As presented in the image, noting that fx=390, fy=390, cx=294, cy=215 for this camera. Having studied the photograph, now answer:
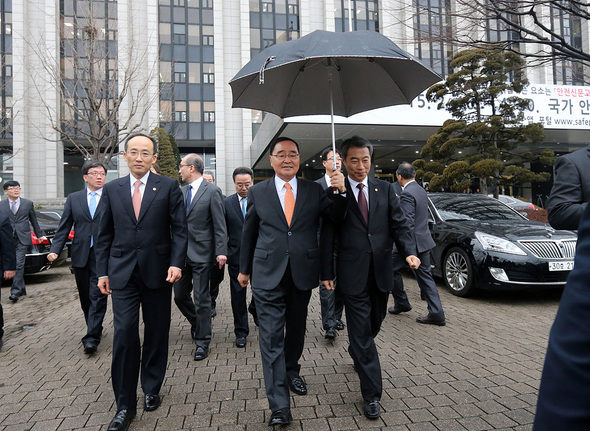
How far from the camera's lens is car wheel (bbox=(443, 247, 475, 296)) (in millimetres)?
6102

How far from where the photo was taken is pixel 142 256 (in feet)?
9.78

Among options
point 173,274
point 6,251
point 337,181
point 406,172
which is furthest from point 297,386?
point 6,251

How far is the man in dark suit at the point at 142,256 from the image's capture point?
2941mm

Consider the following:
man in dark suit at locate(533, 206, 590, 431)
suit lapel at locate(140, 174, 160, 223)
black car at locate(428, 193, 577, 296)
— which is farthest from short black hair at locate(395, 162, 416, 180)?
man in dark suit at locate(533, 206, 590, 431)

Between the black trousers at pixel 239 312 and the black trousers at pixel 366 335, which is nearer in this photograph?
the black trousers at pixel 366 335

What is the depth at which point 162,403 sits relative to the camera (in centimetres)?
307

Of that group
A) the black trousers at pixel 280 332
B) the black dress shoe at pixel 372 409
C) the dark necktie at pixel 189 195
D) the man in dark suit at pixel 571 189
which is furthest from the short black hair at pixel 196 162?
the man in dark suit at pixel 571 189

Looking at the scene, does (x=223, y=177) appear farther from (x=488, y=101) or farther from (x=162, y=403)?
(x=162, y=403)

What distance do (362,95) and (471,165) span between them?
45.2ft

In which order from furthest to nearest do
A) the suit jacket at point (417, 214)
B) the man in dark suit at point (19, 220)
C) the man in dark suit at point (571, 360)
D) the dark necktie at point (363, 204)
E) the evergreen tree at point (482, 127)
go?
the evergreen tree at point (482, 127)
the man in dark suit at point (19, 220)
the suit jacket at point (417, 214)
the dark necktie at point (363, 204)
the man in dark suit at point (571, 360)

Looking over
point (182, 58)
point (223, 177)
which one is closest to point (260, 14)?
point (182, 58)

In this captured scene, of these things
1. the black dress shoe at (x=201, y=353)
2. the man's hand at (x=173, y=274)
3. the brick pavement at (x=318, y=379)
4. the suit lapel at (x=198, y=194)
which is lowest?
the brick pavement at (x=318, y=379)

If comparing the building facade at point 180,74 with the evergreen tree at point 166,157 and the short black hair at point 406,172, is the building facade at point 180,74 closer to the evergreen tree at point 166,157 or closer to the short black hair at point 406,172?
the evergreen tree at point 166,157

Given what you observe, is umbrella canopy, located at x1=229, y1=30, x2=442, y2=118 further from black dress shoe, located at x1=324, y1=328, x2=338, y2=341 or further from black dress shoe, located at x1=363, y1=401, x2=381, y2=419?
black dress shoe, located at x1=324, y1=328, x2=338, y2=341
